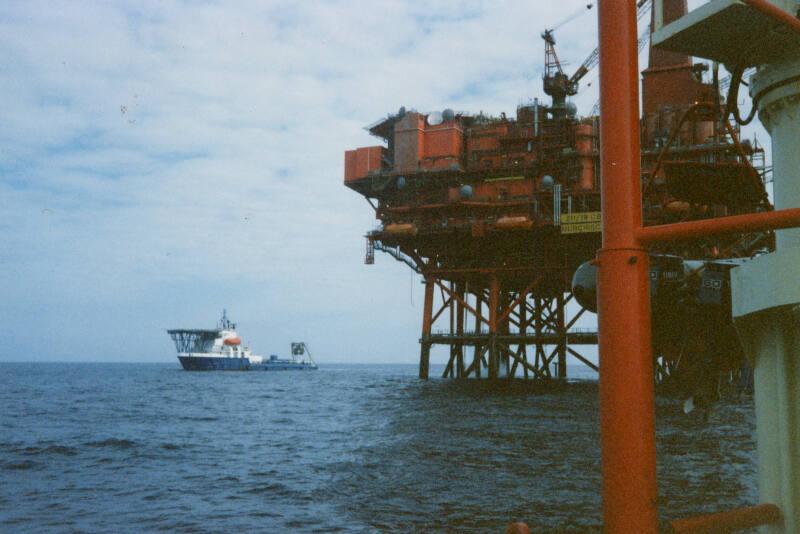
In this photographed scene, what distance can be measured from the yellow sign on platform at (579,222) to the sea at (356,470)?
10043 mm

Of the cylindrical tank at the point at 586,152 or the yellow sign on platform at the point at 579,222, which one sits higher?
the cylindrical tank at the point at 586,152

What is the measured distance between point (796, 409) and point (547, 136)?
40396 millimetres

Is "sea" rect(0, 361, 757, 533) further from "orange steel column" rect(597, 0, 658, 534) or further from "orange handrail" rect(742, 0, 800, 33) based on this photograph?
"orange handrail" rect(742, 0, 800, 33)

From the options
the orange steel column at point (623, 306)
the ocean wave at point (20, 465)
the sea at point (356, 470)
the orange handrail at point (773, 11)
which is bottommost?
the ocean wave at point (20, 465)

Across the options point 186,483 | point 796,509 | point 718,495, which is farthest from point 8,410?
point 796,509

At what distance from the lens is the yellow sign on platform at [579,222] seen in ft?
124

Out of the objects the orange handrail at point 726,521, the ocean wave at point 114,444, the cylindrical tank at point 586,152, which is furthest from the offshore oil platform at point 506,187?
the orange handrail at point 726,521

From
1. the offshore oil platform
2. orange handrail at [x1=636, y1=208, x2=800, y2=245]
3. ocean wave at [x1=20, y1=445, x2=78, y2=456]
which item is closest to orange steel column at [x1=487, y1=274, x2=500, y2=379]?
the offshore oil platform

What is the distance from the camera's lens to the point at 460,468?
1650cm

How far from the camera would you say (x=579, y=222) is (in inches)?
1507

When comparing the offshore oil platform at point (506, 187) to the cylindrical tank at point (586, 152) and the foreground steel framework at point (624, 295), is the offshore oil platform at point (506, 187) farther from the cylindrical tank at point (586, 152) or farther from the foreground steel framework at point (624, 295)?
the foreground steel framework at point (624, 295)

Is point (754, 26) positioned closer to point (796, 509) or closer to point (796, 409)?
point (796, 409)

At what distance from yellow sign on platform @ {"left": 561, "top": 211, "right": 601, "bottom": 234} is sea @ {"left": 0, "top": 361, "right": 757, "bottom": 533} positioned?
33.0 feet

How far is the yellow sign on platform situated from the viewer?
124 ft
